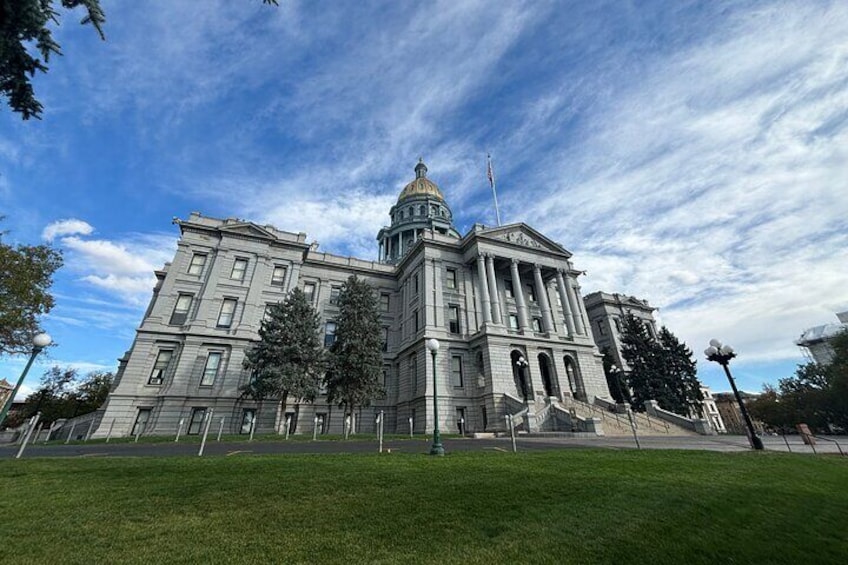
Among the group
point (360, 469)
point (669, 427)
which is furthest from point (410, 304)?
point (360, 469)

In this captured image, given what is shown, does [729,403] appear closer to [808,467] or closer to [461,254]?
[461,254]

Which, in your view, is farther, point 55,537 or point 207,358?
point 207,358

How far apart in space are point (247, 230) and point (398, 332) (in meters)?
18.4

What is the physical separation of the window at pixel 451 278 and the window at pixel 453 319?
7.26 ft

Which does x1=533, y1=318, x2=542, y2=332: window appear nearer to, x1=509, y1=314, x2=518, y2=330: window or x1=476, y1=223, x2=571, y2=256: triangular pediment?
x1=509, y1=314, x2=518, y2=330: window

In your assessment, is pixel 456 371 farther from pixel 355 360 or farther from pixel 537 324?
pixel 537 324

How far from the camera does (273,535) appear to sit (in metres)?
4.94

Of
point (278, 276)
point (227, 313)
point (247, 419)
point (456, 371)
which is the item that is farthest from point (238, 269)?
point (456, 371)

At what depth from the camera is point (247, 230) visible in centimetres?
3634

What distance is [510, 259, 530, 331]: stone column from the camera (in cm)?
3547

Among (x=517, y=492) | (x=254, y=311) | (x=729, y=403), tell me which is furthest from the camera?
(x=729, y=403)

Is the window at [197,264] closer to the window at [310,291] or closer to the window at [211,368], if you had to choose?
the window at [211,368]

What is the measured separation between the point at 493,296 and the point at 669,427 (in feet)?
54.0

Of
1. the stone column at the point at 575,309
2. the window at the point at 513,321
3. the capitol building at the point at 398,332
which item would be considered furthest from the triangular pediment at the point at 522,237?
the window at the point at 513,321
